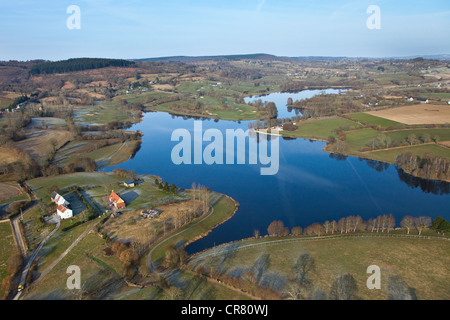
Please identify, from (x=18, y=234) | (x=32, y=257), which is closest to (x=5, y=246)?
(x=18, y=234)

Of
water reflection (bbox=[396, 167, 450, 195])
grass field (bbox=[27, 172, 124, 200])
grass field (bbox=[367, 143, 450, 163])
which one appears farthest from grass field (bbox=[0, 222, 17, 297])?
grass field (bbox=[367, 143, 450, 163])

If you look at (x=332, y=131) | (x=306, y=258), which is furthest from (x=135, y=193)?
(x=332, y=131)

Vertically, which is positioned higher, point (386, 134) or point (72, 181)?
point (386, 134)

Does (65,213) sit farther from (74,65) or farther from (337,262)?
(74,65)

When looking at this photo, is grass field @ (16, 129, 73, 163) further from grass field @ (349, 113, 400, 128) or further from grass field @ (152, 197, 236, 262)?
grass field @ (349, 113, 400, 128)

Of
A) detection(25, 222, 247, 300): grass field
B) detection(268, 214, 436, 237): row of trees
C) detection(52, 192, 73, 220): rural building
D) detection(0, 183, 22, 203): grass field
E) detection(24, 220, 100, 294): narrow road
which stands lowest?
detection(25, 222, 247, 300): grass field
